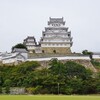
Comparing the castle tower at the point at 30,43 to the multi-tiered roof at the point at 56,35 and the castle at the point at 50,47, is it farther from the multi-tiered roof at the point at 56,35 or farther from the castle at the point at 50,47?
the multi-tiered roof at the point at 56,35

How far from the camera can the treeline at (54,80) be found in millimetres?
36656

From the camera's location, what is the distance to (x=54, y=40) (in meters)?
62.1

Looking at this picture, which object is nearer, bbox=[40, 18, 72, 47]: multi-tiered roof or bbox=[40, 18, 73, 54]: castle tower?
bbox=[40, 18, 73, 54]: castle tower

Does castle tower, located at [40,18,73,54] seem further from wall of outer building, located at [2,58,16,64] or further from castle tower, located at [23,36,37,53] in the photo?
wall of outer building, located at [2,58,16,64]

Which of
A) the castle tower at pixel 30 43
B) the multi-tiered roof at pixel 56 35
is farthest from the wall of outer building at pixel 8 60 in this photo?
the castle tower at pixel 30 43

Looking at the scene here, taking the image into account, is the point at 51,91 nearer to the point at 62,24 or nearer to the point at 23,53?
the point at 23,53

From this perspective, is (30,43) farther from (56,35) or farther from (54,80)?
(54,80)

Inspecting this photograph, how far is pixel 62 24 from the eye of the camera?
65.7 meters

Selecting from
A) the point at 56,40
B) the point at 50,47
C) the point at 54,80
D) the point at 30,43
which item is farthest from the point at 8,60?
the point at 54,80

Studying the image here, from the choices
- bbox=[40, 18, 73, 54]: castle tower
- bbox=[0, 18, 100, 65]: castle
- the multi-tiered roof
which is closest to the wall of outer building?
bbox=[0, 18, 100, 65]: castle

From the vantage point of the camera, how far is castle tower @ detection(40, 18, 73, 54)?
61.7m

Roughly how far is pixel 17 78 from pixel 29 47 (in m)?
25.9

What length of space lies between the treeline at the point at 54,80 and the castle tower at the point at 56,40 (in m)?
17.3

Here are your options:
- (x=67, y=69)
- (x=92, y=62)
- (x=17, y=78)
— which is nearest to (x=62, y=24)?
(x=92, y=62)
